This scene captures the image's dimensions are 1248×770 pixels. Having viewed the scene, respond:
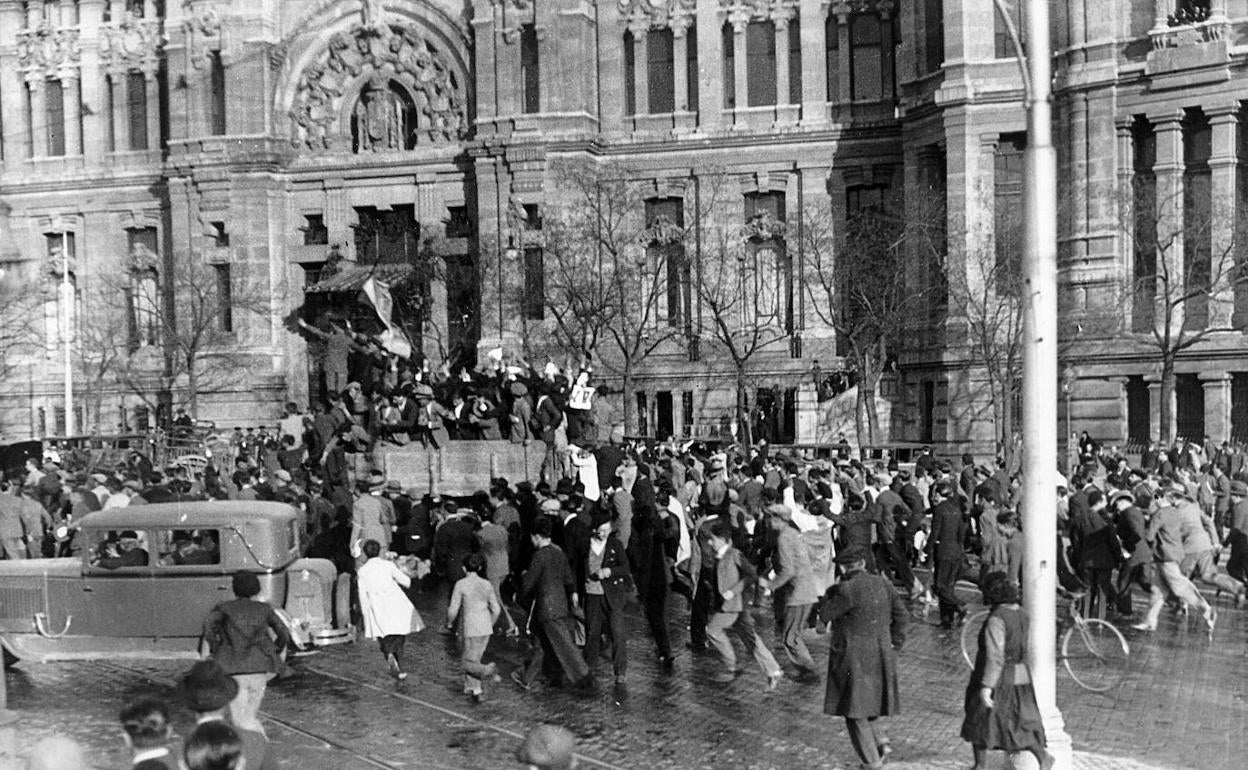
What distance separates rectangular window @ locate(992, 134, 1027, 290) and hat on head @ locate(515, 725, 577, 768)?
116 ft

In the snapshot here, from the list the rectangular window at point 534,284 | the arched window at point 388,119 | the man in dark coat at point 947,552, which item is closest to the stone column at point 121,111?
the arched window at point 388,119

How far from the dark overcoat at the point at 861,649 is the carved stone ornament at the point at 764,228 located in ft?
123

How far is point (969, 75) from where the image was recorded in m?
41.6

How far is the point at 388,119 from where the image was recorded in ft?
171

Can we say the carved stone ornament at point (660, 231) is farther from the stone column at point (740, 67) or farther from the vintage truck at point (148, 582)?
the vintage truck at point (148, 582)

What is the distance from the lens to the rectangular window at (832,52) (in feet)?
157

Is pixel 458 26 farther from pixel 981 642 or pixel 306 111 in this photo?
pixel 981 642

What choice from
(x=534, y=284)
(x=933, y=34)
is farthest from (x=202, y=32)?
(x=933, y=34)

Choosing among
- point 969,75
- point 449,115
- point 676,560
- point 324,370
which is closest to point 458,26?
Answer: point 449,115

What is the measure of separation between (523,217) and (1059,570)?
33.6 metres

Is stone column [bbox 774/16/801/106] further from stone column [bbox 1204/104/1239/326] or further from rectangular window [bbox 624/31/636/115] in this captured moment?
stone column [bbox 1204/104/1239/326]

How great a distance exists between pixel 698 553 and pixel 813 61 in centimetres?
3392

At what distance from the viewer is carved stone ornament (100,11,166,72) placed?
2119 inches

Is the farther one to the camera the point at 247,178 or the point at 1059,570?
the point at 247,178
